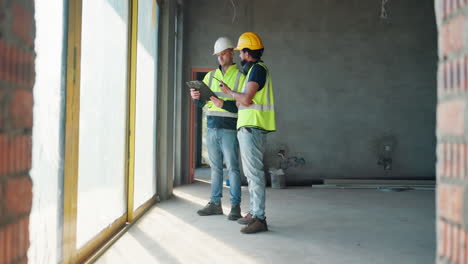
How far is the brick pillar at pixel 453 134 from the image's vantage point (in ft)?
2.19

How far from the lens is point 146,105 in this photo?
3814mm

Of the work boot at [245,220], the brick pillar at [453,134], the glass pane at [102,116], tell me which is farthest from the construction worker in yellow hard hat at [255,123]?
the brick pillar at [453,134]

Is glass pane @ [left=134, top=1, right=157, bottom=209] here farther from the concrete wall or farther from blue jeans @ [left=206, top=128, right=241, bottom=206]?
the concrete wall

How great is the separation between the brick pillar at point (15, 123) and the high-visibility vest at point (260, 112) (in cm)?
229

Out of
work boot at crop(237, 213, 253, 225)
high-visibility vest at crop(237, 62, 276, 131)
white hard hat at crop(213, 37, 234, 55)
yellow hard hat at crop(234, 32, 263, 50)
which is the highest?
white hard hat at crop(213, 37, 234, 55)

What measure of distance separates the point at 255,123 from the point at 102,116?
1.15 meters

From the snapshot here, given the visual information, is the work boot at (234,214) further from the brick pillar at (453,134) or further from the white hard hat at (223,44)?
the brick pillar at (453,134)

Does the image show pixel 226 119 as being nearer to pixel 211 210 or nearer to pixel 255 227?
pixel 211 210

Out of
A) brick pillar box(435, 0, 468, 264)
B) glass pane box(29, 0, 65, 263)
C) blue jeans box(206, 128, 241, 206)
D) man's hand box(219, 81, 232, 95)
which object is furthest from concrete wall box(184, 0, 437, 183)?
brick pillar box(435, 0, 468, 264)

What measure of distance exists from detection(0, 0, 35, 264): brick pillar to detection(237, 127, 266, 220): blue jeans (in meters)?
2.33

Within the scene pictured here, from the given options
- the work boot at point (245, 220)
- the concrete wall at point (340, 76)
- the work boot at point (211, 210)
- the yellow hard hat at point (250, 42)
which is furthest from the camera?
the concrete wall at point (340, 76)

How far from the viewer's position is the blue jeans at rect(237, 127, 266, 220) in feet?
10.00

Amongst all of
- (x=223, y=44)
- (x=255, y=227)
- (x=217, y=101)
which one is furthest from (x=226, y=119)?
(x=255, y=227)

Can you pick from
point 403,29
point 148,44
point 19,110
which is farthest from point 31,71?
point 403,29
